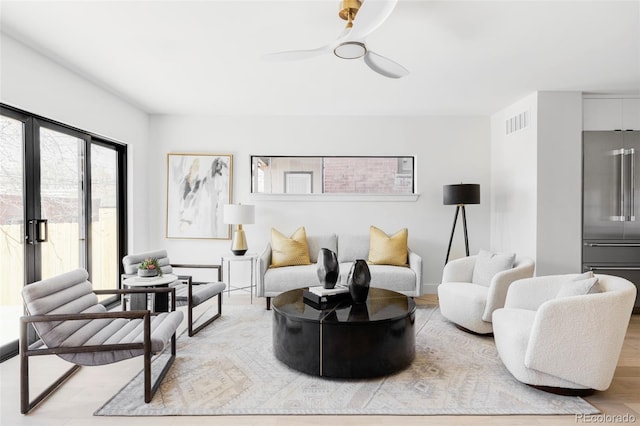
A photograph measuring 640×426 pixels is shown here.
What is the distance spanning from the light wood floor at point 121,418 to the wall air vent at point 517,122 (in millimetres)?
2747

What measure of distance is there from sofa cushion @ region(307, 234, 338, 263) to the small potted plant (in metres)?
1.96

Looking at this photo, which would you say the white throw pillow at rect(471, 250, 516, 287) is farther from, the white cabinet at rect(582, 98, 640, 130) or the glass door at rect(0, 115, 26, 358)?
the glass door at rect(0, 115, 26, 358)

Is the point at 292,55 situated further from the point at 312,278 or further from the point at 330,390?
the point at 312,278

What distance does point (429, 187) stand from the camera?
496cm

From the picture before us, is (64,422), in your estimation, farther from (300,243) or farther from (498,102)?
(498,102)

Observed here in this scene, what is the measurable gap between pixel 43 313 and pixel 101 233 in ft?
7.47

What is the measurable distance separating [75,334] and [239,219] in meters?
2.35

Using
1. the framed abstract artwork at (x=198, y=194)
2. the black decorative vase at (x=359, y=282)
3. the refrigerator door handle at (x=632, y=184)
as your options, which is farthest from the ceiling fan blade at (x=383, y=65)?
the refrigerator door handle at (x=632, y=184)

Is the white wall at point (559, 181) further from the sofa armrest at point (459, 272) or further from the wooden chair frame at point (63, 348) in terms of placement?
the wooden chair frame at point (63, 348)

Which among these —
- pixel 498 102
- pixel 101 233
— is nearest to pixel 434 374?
pixel 498 102

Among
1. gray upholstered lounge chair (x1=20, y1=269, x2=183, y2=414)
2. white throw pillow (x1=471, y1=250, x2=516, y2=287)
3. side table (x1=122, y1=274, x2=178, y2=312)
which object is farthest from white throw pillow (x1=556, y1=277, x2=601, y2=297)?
side table (x1=122, y1=274, x2=178, y2=312)

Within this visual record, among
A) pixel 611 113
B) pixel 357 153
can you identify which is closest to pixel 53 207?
pixel 357 153

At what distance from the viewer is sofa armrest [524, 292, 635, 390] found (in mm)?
2125

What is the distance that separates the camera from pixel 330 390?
91.1 inches
